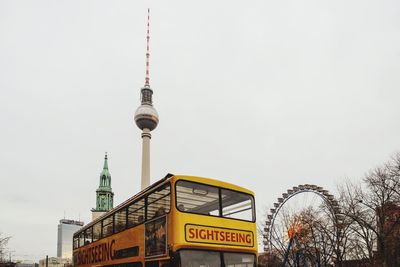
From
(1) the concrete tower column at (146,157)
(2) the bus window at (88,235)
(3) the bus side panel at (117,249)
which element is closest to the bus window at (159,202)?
(3) the bus side panel at (117,249)

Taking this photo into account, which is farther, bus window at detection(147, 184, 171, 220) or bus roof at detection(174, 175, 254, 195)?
bus roof at detection(174, 175, 254, 195)

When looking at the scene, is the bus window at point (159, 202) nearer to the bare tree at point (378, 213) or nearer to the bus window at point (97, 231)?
the bus window at point (97, 231)

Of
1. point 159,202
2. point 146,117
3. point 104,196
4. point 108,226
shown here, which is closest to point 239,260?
point 159,202

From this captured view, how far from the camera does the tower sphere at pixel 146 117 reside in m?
85.7

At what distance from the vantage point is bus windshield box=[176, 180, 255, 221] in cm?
1050

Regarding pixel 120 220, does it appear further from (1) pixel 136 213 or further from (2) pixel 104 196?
(2) pixel 104 196

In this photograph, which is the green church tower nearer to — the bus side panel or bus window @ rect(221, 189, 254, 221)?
the bus side panel

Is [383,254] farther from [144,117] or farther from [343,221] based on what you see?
[144,117]

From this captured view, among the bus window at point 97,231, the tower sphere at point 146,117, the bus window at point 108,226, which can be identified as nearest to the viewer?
the bus window at point 108,226

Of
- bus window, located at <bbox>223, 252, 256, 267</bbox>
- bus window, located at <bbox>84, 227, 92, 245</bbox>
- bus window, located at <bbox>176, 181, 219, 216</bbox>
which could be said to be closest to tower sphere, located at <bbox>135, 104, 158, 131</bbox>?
bus window, located at <bbox>84, 227, 92, 245</bbox>

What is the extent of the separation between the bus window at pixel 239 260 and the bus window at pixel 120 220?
4.10 metres

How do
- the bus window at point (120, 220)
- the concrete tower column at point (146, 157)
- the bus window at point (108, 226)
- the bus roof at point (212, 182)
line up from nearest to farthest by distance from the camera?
the bus roof at point (212, 182) < the bus window at point (120, 220) < the bus window at point (108, 226) < the concrete tower column at point (146, 157)

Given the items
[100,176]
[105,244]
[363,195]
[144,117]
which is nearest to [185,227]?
[105,244]

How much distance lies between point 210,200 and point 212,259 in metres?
1.72
